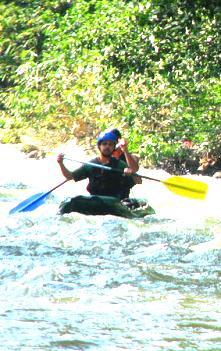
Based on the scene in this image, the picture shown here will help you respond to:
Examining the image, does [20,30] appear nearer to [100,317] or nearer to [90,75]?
[90,75]

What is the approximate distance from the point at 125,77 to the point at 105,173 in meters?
1.73

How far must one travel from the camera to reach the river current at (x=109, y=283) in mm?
4180

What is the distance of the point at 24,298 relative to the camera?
5016mm

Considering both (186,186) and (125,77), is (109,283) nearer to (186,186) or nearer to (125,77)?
(186,186)

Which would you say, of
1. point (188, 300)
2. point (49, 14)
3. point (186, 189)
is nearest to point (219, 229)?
point (186, 189)

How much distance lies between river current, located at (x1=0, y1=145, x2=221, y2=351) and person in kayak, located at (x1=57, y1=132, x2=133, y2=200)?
16.0 inches

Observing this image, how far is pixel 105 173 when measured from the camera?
882cm

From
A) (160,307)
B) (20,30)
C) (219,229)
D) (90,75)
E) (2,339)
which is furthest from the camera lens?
(20,30)

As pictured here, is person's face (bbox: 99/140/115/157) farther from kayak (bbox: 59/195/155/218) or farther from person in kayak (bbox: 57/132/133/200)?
kayak (bbox: 59/195/155/218)

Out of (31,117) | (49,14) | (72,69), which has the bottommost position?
(31,117)

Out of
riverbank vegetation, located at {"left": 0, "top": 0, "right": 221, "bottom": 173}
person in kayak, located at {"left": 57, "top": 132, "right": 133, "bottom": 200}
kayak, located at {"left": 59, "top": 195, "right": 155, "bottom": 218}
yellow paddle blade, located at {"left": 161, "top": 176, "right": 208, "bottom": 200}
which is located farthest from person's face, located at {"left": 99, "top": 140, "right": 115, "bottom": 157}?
riverbank vegetation, located at {"left": 0, "top": 0, "right": 221, "bottom": 173}

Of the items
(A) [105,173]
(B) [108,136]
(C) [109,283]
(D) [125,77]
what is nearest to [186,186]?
(A) [105,173]

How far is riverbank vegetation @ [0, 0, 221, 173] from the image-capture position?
9.29 metres

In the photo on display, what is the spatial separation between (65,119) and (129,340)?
13261 millimetres
